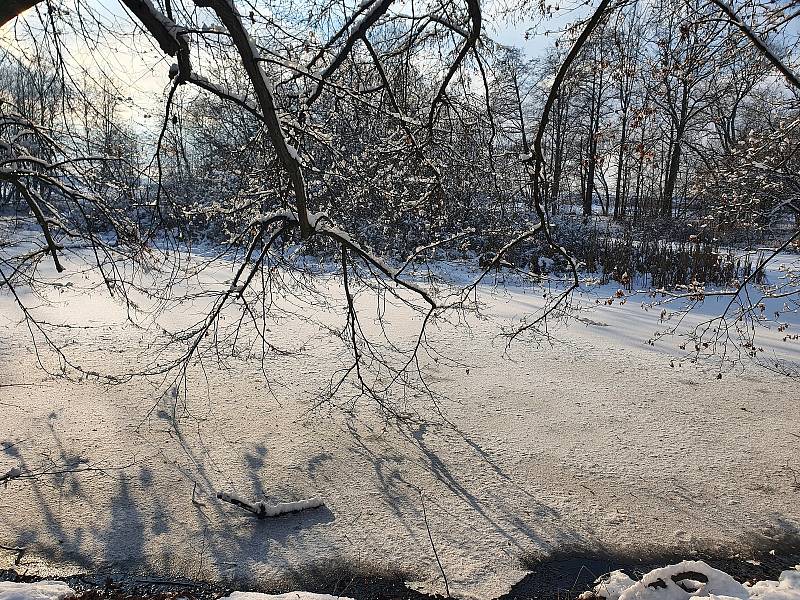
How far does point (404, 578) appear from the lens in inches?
106

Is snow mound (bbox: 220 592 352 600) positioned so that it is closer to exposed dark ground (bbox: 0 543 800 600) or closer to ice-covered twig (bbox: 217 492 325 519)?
exposed dark ground (bbox: 0 543 800 600)

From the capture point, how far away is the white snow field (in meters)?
2.87

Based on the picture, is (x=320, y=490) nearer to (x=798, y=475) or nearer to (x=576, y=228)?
(x=798, y=475)

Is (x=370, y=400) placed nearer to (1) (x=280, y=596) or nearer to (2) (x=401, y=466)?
(2) (x=401, y=466)

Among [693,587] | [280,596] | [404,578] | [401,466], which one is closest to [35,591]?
[280,596]

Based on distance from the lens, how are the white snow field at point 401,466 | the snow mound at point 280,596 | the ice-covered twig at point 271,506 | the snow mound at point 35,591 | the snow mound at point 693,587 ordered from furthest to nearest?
the ice-covered twig at point 271,506
the white snow field at point 401,466
the snow mound at point 280,596
the snow mound at point 693,587
the snow mound at point 35,591

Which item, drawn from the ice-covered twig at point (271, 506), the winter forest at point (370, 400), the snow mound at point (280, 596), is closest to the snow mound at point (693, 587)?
the winter forest at point (370, 400)

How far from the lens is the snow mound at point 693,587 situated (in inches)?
89.8

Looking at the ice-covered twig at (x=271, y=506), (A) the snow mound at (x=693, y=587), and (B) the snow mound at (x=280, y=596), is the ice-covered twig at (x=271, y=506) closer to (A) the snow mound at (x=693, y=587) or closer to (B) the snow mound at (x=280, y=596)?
(B) the snow mound at (x=280, y=596)

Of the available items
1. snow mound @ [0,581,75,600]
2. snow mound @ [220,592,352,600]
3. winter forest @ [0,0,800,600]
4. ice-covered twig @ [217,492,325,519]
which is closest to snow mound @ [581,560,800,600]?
winter forest @ [0,0,800,600]

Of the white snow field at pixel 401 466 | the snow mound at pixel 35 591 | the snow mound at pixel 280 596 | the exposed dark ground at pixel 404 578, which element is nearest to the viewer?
the snow mound at pixel 35 591

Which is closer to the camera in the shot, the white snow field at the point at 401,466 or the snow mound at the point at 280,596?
the snow mound at the point at 280,596

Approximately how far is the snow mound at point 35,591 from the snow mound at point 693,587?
2067 millimetres

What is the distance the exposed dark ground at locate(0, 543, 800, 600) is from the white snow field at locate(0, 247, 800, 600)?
0.05m
